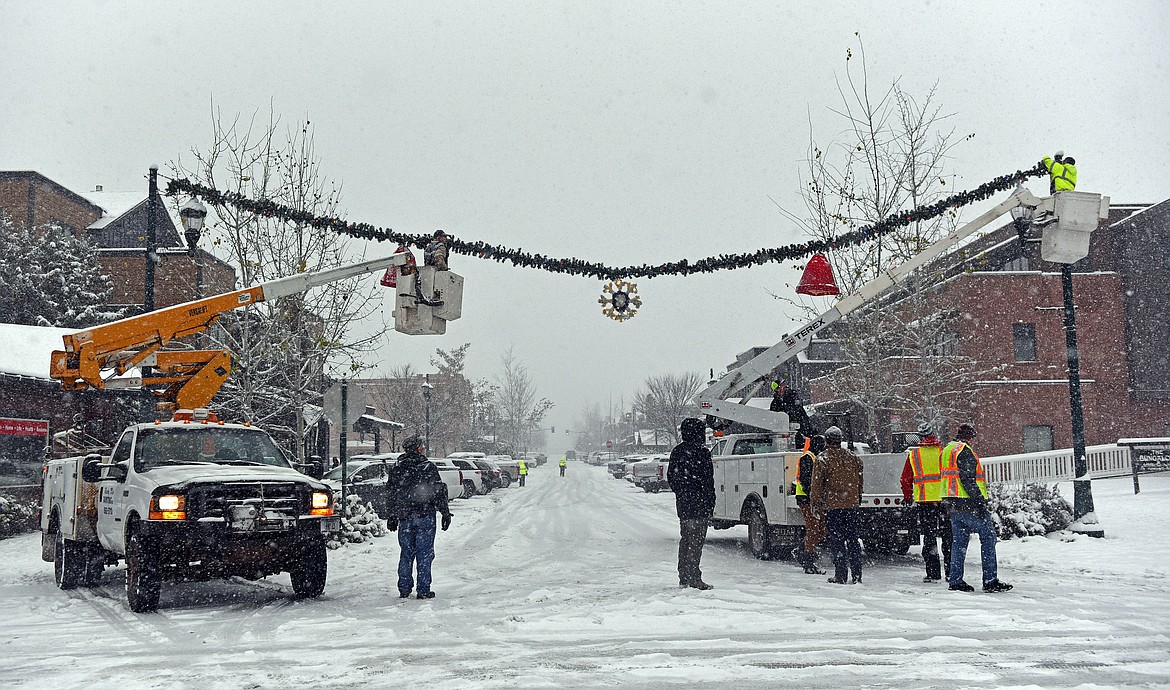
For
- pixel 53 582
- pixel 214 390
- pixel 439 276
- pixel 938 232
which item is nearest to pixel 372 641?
pixel 439 276

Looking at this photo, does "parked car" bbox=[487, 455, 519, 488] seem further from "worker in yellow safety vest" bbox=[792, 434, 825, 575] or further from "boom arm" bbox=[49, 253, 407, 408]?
"worker in yellow safety vest" bbox=[792, 434, 825, 575]

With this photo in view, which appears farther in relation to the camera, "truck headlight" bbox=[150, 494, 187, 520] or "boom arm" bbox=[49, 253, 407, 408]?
"boom arm" bbox=[49, 253, 407, 408]

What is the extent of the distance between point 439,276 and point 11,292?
92.7ft

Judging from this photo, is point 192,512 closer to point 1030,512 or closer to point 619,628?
point 619,628

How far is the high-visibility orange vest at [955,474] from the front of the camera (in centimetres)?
966

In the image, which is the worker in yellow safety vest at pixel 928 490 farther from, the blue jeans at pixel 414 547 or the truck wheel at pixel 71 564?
the truck wheel at pixel 71 564

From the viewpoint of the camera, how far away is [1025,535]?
14070 mm

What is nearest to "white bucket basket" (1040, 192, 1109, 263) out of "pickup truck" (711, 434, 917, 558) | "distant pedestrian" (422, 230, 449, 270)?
"pickup truck" (711, 434, 917, 558)

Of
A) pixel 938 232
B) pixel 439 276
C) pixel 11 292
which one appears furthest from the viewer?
pixel 11 292

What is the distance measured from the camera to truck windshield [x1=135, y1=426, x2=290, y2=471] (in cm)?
992

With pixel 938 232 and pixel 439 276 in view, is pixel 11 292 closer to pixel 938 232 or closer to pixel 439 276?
pixel 439 276

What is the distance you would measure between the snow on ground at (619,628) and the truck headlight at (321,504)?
0.97 meters

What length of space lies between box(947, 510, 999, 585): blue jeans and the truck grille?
7.02 meters

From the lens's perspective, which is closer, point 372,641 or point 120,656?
point 120,656
